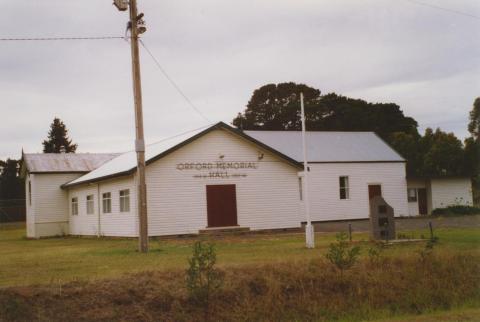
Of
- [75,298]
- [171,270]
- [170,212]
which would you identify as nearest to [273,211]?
[170,212]

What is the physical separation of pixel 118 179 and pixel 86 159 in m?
14.0

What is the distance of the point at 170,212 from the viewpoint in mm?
26594

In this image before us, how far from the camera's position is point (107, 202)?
30.2 meters

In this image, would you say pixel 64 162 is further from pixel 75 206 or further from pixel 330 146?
pixel 330 146

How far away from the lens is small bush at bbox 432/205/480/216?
1449 inches

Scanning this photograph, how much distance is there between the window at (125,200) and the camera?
1077 inches

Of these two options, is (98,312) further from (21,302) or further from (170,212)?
(170,212)

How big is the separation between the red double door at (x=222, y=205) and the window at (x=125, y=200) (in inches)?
146

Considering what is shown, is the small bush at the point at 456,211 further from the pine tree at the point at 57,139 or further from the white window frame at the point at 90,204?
the pine tree at the point at 57,139

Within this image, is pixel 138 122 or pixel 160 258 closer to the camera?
pixel 160 258

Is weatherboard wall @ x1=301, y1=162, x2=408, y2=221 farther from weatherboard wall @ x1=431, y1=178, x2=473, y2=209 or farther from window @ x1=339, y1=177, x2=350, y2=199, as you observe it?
weatherboard wall @ x1=431, y1=178, x2=473, y2=209

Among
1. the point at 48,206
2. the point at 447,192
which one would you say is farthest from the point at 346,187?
the point at 48,206

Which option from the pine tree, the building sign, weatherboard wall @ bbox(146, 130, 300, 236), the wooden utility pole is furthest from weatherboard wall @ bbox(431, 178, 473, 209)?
the pine tree

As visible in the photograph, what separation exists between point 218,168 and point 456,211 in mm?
17325
